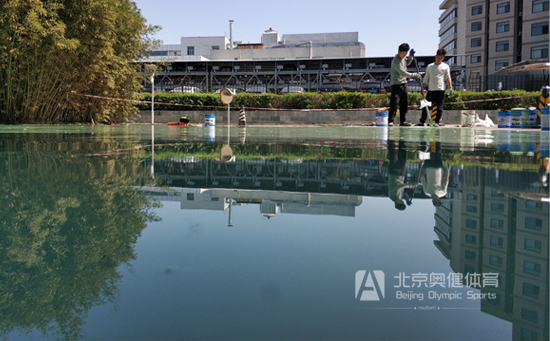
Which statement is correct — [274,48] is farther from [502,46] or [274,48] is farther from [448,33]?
[448,33]

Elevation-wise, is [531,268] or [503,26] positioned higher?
[503,26]

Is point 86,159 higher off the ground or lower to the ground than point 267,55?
lower

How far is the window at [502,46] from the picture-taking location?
59531mm

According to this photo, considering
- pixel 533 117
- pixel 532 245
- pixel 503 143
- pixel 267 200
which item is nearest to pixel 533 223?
pixel 532 245

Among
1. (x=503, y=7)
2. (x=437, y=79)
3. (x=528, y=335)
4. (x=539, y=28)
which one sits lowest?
(x=528, y=335)

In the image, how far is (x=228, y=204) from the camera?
2461 millimetres

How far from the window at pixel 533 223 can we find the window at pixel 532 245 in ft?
0.55

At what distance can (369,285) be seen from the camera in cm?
136

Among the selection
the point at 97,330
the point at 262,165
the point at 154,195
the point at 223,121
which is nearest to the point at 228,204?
the point at 154,195

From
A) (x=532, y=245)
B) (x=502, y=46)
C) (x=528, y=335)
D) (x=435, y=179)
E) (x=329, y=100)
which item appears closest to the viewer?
(x=528, y=335)

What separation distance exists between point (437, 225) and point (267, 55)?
5968 centimetres

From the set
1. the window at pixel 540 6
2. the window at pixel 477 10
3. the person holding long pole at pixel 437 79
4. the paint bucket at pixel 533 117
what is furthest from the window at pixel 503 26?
the person holding long pole at pixel 437 79

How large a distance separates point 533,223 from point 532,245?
312 millimetres

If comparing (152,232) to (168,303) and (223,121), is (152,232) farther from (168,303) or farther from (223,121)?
(223,121)
